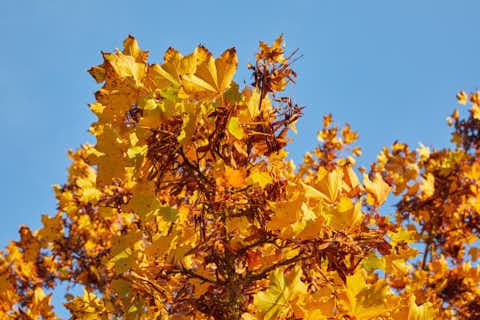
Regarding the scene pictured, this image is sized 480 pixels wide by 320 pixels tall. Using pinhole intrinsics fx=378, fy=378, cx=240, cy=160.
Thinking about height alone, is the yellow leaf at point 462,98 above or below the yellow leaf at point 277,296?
above

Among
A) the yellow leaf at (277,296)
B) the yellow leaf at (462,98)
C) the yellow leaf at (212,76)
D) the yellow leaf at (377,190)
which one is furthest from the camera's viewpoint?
the yellow leaf at (462,98)

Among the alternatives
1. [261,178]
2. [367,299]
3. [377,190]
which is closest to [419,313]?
[367,299]

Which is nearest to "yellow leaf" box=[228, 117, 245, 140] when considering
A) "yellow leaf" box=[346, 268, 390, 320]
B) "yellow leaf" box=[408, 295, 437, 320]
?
"yellow leaf" box=[346, 268, 390, 320]

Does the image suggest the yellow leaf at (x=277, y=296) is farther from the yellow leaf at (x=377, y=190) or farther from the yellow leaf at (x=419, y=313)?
the yellow leaf at (x=377, y=190)

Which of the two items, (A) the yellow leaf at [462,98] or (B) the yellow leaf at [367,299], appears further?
(A) the yellow leaf at [462,98]

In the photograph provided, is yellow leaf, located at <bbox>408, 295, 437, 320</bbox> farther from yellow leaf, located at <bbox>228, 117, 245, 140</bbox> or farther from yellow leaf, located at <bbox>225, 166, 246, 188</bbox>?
yellow leaf, located at <bbox>228, 117, 245, 140</bbox>

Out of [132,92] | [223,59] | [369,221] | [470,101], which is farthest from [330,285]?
[470,101]

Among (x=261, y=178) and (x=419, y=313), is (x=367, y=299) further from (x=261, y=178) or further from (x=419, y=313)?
(x=261, y=178)

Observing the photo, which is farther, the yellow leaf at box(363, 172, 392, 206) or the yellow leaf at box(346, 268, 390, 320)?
the yellow leaf at box(363, 172, 392, 206)

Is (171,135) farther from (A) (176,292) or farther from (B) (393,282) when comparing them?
(B) (393,282)

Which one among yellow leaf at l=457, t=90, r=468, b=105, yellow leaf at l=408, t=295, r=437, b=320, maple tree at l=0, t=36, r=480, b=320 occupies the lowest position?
yellow leaf at l=408, t=295, r=437, b=320

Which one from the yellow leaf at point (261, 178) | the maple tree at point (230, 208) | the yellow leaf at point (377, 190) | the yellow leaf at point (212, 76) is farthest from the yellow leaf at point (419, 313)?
the yellow leaf at point (212, 76)

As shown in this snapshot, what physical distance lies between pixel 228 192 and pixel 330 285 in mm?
506

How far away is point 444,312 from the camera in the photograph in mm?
4488
